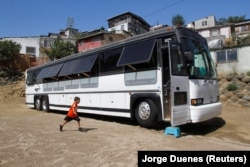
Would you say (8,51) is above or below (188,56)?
above

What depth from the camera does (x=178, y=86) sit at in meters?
7.56

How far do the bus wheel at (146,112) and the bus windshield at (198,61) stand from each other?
1540 mm

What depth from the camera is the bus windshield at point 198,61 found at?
7866mm

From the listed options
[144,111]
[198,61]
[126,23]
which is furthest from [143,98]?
[126,23]

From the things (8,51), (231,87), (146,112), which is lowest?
(146,112)

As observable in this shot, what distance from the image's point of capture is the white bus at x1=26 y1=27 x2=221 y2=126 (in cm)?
765

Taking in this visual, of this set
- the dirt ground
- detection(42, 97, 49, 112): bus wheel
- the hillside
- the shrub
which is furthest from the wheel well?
the hillside

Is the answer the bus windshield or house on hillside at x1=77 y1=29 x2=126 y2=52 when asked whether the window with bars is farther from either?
house on hillside at x1=77 y1=29 x2=126 y2=52

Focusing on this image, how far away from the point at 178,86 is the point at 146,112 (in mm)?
1564

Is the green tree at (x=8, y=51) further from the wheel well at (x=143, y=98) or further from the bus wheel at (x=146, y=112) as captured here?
the bus wheel at (x=146, y=112)

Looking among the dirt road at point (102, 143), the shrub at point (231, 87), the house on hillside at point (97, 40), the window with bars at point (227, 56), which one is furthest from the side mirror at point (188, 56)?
the house on hillside at point (97, 40)

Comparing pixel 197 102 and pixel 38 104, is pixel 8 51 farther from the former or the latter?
pixel 197 102

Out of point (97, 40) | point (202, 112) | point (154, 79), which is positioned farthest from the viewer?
point (97, 40)

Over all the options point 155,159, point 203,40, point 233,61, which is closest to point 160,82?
point 203,40
